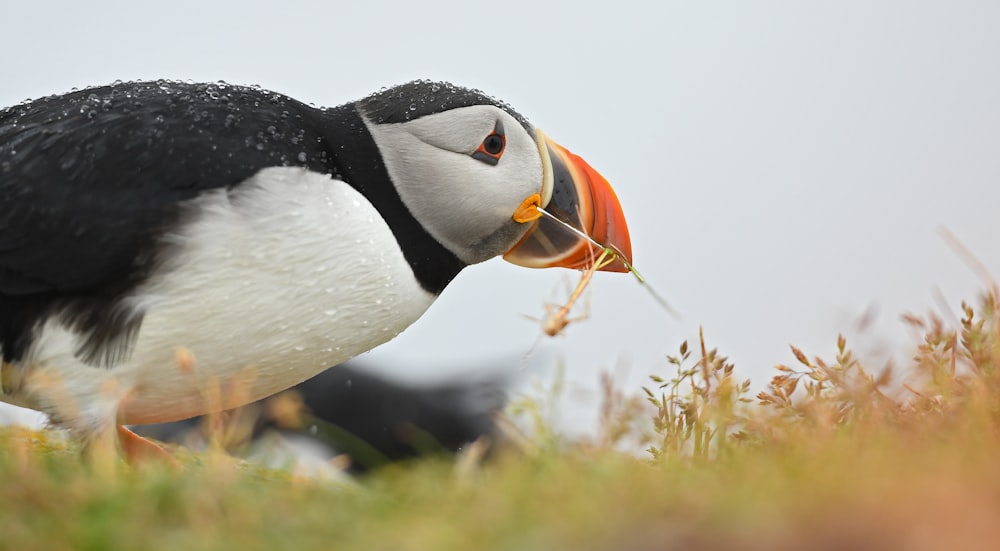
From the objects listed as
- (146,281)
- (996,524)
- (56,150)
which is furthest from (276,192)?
(996,524)

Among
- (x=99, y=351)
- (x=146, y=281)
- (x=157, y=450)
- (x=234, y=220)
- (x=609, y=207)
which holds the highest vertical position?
(x=609, y=207)

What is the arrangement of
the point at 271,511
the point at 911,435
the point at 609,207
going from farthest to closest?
1. the point at 609,207
2. the point at 911,435
3. the point at 271,511

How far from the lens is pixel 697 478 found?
2.26 meters

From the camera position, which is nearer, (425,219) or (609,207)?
(425,219)

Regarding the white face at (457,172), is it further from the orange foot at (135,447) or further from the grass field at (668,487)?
the orange foot at (135,447)

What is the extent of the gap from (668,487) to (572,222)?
101 inches

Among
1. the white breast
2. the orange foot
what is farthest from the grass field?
the orange foot

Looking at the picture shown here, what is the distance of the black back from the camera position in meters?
3.59

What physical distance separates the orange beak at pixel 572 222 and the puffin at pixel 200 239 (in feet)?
1.32

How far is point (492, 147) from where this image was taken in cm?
434

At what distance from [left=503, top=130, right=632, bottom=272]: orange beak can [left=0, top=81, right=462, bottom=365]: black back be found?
1040 mm

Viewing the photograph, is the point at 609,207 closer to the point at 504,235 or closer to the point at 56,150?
the point at 504,235

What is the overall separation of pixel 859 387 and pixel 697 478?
44.1 inches

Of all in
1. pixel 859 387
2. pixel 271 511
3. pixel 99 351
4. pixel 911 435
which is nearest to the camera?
pixel 271 511
